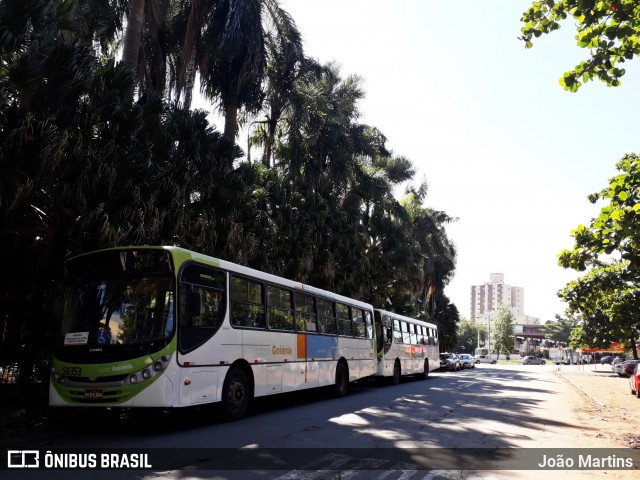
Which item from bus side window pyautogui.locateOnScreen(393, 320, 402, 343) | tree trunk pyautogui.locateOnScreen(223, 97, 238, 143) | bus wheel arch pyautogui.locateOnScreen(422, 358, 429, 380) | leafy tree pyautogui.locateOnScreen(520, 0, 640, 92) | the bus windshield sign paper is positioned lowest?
bus wheel arch pyautogui.locateOnScreen(422, 358, 429, 380)

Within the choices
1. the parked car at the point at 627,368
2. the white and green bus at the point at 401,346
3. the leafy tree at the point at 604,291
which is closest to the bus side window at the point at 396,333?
the white and green bus at the point at 401,346

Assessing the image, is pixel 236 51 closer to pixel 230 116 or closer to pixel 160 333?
pixel 230 116

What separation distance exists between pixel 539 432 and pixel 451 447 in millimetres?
2907

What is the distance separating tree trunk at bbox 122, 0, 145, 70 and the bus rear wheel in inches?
399

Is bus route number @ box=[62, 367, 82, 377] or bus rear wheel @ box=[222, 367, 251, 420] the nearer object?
bus route number @ box=[62, 367, 82, 377]

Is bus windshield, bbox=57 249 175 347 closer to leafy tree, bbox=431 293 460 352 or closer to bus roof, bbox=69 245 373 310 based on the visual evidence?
bus roof, bbox=69 245 373 310

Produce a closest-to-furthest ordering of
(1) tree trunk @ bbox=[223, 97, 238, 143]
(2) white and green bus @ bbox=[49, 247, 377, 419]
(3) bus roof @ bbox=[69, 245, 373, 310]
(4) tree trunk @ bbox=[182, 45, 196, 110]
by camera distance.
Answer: (2) white and green bus @ bbox=[49, 247, 377, 419] < (3) bus roof @ bbox=[69, 245, 373, 310] < (4) tree trunk @ bbox=[182, 45, 196, 110] < (1) tree trunk @ bbox=[223, 97, 238, 143]

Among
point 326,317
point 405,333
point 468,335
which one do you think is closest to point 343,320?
point 326,317

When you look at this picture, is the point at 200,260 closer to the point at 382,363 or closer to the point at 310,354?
the point at 310,354

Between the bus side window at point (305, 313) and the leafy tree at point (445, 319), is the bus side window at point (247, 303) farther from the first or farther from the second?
the leafy tree at point (445, 319)

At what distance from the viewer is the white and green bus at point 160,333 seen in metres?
9.09

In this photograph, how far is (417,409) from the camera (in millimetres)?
13867

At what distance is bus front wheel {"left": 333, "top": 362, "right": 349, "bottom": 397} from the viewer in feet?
55.8

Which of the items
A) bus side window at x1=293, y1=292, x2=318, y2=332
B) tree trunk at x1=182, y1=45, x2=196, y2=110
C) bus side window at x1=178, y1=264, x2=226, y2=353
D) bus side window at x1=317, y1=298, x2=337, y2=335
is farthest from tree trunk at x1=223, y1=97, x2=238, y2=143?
bus side window at x1=178, y1=264, x2=226, y2=353
